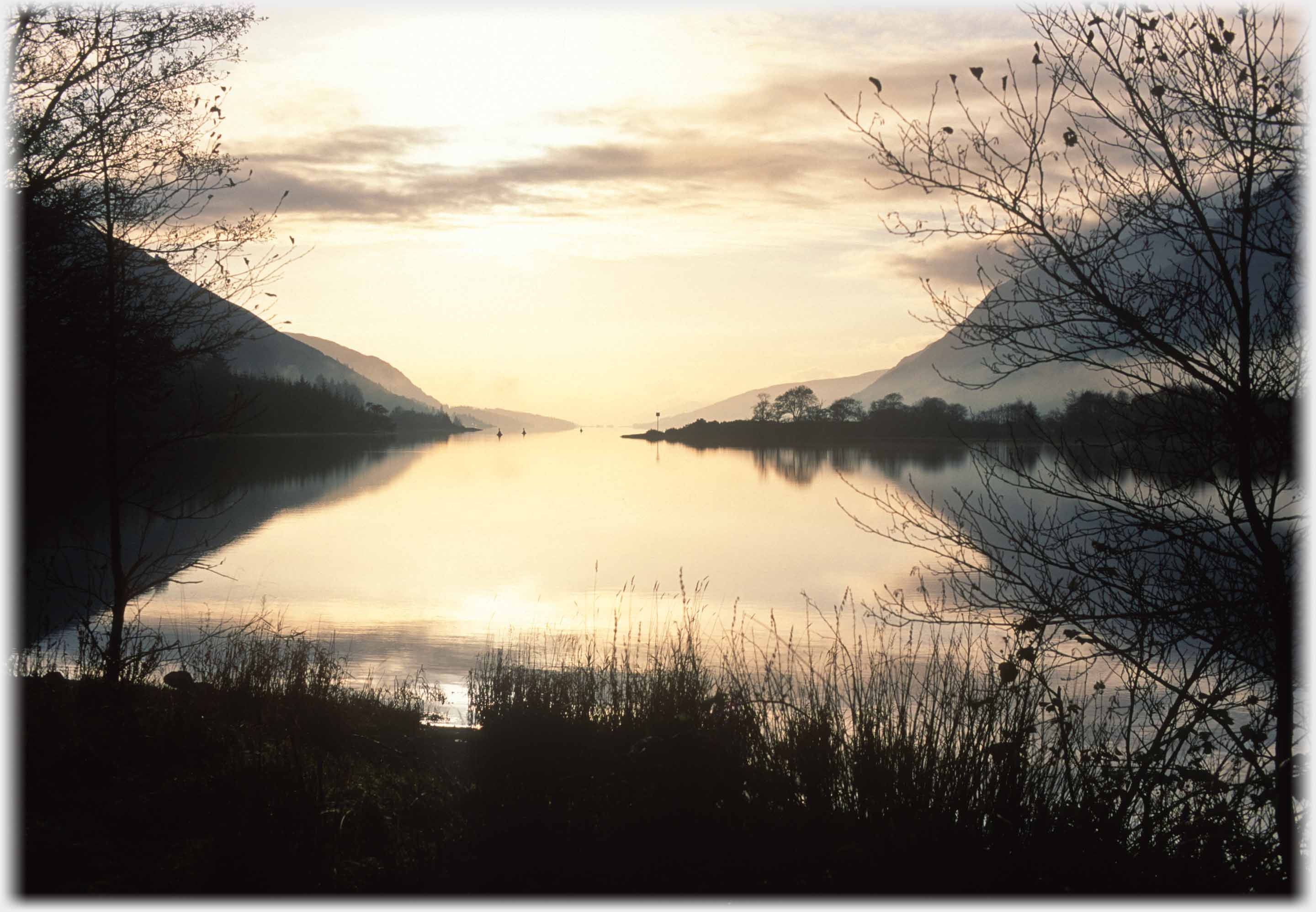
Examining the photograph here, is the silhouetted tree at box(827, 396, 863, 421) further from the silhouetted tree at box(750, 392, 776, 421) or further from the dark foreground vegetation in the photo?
the dark foreground vegetation

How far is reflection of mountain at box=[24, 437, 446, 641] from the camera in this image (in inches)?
558

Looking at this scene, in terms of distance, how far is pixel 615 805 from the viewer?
7945mm

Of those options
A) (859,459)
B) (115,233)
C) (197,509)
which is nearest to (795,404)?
(859,459)

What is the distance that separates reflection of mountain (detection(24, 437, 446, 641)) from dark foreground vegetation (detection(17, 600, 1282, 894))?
261 cm

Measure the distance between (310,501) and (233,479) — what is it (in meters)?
46.4

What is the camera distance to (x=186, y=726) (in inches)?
338

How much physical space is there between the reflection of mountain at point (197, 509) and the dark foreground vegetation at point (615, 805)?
2.61 metres

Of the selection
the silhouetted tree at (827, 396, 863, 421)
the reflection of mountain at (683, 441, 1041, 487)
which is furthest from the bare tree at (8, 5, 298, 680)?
the silhouetted tree at (827, 396, 863, 421)

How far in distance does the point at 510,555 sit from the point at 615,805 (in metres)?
29.0

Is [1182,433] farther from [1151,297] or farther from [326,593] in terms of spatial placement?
[326,593]

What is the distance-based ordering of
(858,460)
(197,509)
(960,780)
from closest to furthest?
(960,780) → (197,509) → (858,460)

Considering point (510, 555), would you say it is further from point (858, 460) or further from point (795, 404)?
point (795, 404)

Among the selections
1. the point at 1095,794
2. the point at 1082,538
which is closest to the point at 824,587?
the point at 1082,538

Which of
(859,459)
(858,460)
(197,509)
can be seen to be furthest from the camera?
(859,459)
